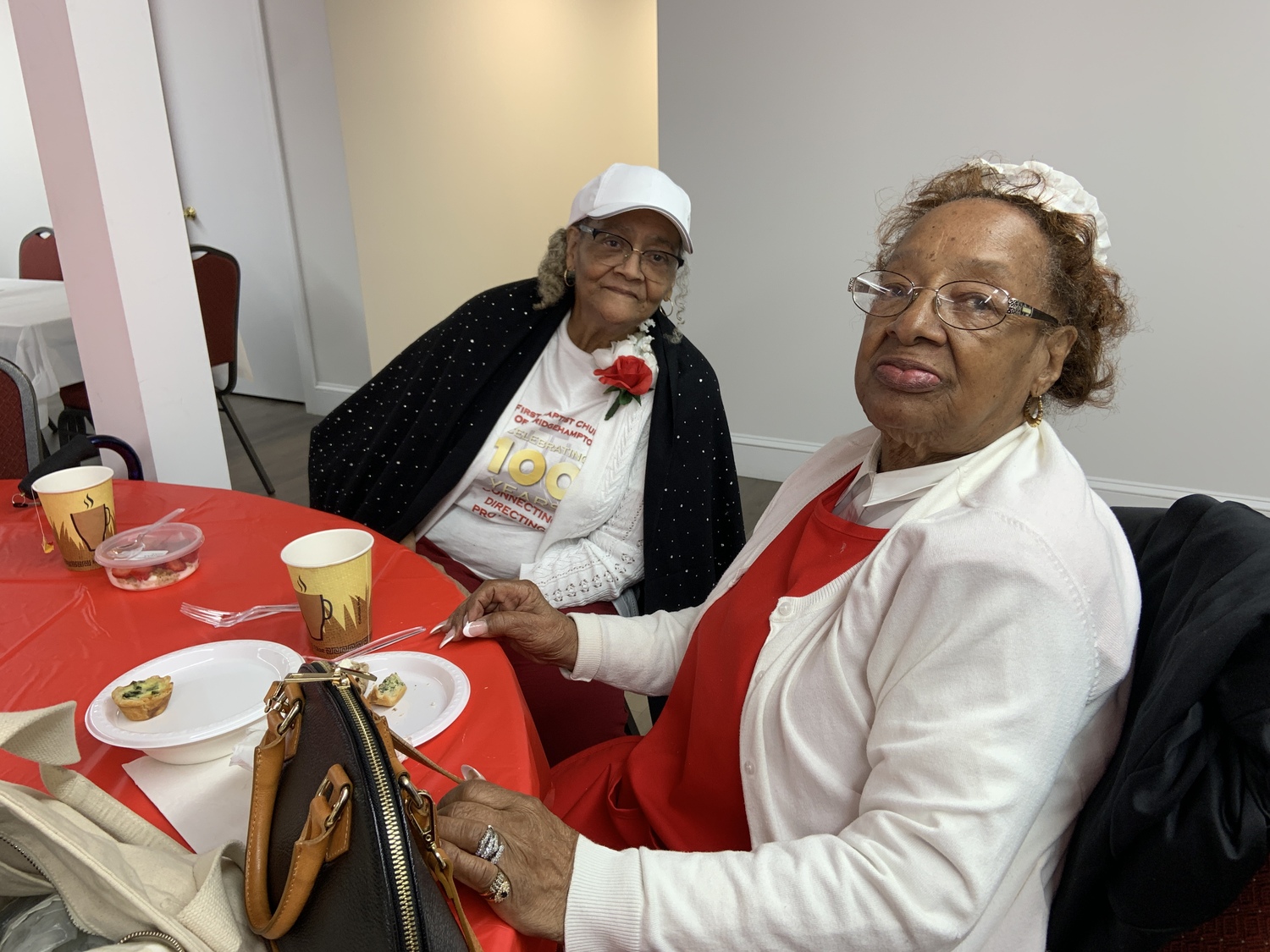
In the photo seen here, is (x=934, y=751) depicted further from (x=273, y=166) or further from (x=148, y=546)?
(x=273, y=166)

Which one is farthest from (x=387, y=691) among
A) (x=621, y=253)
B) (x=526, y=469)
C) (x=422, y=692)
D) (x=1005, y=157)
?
(x=1005, y=157)

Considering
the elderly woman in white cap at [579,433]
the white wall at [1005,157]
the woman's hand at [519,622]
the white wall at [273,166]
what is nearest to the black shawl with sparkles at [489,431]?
the elderly woman in white cap at [579,433]

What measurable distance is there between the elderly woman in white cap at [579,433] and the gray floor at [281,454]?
1.48 metres

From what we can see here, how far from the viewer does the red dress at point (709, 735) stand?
0.98 meters

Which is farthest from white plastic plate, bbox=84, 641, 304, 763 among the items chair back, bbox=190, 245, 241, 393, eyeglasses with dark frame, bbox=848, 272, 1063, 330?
chair back, bbox=190, 245, 241, 393

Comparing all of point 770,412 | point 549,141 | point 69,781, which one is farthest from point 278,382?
point 69,781

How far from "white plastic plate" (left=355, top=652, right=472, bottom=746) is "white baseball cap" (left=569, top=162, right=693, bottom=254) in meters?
1.14

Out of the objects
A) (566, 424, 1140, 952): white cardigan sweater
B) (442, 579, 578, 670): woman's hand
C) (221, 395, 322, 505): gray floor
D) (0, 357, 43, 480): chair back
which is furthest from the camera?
(221, 395, 322, 505): gray floor

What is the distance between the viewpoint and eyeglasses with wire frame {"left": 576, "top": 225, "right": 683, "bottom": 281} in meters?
1.80

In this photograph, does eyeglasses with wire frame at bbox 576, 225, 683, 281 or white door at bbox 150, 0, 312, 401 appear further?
white door at bbox 150, 0, 312, 401

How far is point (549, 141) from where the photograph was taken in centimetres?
561

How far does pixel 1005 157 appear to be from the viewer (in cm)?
315

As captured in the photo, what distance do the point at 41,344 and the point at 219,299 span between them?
2.44ft

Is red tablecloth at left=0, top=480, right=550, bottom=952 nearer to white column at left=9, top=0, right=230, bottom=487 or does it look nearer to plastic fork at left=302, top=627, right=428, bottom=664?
plastic fork at left=302, top=627, right=428, bottom=664
